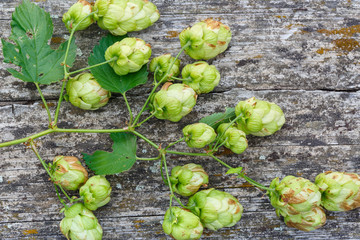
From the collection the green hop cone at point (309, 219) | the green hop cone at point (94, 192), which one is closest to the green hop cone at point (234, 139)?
the green hop cone at point (309, 219)

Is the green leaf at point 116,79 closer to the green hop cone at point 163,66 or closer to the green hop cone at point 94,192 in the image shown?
the green hop cone at point 163,66

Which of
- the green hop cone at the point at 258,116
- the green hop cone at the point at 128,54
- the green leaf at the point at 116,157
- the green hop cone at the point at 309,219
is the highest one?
the green hop cone at the point at 128,54

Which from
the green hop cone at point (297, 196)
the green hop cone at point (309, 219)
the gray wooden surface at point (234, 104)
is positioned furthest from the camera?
the gray wooden surface at point (234, 104)

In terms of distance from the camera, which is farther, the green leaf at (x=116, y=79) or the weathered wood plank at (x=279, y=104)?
the weathered wood plank at (x=279, y=104)

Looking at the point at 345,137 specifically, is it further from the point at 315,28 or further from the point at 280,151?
the point at 315,28

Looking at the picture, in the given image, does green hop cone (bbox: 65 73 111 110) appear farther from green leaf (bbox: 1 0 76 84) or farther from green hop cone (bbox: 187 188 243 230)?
green hop cone (bbox: 187 188 243 230)

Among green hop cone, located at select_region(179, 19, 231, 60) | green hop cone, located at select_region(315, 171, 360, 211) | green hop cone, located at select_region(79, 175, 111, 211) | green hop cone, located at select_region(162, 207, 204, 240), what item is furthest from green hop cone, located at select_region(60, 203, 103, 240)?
green hop cone, located at select_region(315, 171, 360, 211)

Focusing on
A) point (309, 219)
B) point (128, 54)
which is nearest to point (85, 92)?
point (128, 54)

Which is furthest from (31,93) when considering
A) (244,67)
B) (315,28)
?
(315,28)
